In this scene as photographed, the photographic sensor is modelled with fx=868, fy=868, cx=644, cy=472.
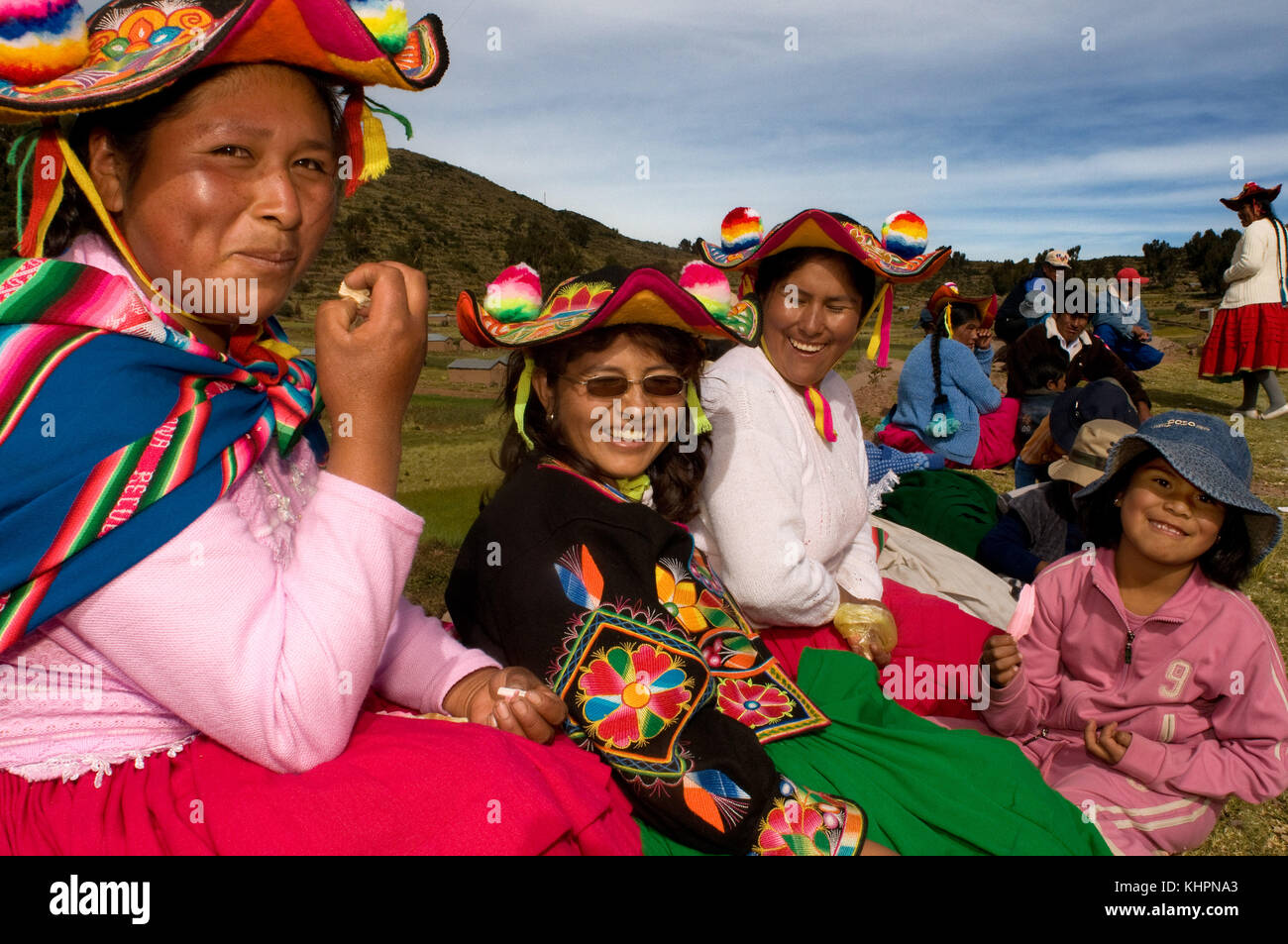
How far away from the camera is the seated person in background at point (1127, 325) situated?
28.5 ft

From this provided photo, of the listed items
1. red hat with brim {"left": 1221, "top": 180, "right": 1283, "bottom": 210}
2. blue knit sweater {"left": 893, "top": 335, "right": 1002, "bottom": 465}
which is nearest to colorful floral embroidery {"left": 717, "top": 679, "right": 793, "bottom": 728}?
blue knit sweater {"left": 893, "top": 335, "right": 1002, "bottom": 465}

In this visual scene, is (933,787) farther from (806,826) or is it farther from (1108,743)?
(1108,743)

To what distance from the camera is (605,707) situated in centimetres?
191

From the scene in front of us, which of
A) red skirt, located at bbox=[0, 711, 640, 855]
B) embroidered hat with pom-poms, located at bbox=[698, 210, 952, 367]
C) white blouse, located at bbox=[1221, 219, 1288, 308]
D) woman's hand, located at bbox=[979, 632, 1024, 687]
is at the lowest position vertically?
woman's hand, located at bbox=[979, 632, 1024, 687]

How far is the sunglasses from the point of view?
2.45 meters

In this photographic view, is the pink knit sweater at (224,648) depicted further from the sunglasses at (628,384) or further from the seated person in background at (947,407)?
the seated person in background at (947,407)

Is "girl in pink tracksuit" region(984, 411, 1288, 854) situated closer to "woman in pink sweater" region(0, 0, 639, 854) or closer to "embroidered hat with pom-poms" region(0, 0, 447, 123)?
"woman in pink sweater" region(0, 0, 639, 854)

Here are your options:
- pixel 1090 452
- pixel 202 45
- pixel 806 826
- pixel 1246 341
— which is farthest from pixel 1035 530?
pixel 1246 341

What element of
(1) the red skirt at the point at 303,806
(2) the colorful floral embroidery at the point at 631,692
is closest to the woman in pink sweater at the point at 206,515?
(1) the red skirt at the point at 303,806

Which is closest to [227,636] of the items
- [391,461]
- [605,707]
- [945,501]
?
[391,461]

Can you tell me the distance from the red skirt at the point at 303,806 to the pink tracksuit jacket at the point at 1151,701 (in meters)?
2.03

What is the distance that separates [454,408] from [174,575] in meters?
5.80

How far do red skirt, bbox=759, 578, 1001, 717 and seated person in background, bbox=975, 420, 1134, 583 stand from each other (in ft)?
3.70
